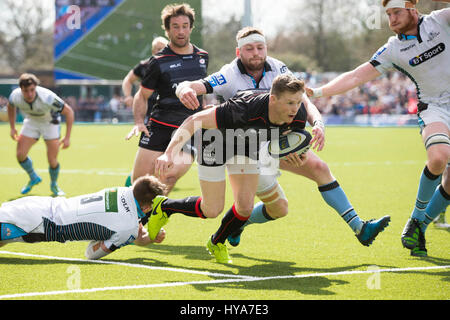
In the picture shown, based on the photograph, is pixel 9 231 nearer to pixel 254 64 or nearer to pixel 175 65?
pixel 254 64

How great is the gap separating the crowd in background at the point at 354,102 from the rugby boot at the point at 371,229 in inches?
1132

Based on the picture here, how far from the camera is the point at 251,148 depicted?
19.0ft

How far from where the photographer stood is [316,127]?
5.62 m

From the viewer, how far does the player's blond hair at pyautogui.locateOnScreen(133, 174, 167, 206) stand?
5906 mm

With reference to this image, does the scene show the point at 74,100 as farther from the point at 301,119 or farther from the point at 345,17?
the point at 301,119

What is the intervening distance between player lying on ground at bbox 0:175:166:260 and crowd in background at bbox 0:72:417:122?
29503 millimetres

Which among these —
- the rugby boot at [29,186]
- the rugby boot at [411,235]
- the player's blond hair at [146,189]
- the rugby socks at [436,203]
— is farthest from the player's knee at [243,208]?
the rugby boot at [29,186]

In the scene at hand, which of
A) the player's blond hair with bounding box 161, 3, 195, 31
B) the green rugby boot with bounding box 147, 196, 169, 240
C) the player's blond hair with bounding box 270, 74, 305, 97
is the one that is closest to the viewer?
the player's blond hair with bounding box 270, 74, 305, 97

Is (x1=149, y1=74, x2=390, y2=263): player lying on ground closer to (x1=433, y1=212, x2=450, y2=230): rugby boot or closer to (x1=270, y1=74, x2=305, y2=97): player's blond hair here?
(x1=270, y1=74, x2=305, y2=97): player's blond hair

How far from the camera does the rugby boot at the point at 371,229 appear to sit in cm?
593

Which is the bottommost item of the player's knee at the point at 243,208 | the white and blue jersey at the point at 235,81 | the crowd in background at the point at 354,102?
the player's knee at the point at 243,208

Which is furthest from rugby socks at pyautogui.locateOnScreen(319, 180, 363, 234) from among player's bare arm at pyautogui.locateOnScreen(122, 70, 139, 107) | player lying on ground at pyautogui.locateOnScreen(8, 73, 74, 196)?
player lying on ground at pyautogui.locateOnScreen(8, 73, 74, 196)

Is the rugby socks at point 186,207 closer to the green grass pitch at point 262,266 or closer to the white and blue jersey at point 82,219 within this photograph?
the green grass pitch at point 262,266
